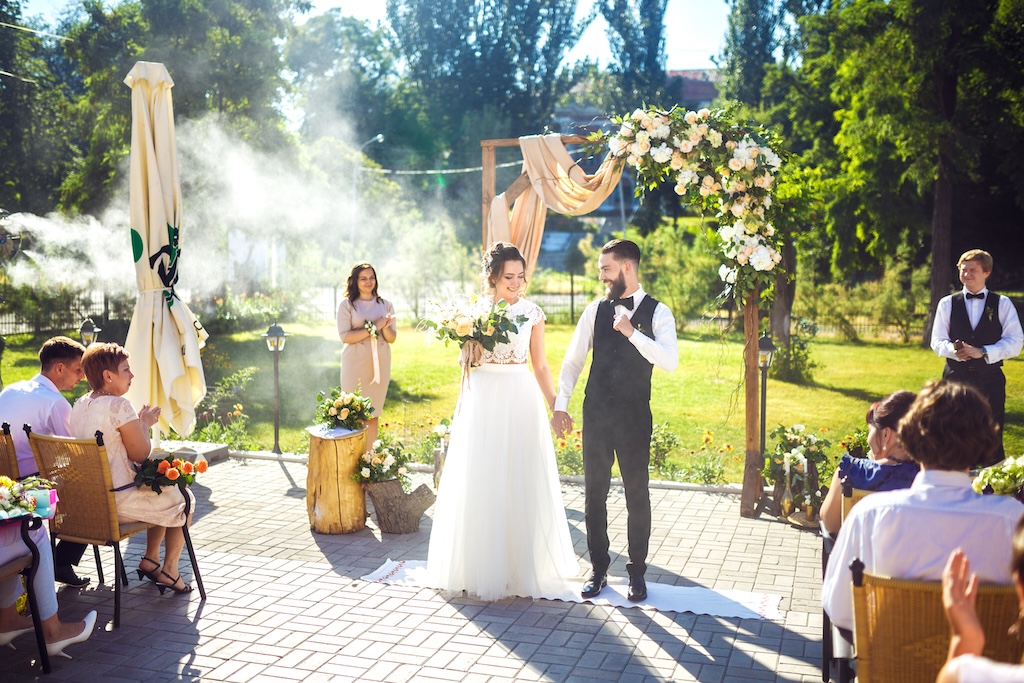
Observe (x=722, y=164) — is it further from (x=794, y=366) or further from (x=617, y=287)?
(x=794, y=366)

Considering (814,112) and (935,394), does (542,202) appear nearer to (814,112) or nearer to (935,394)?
(935,394)

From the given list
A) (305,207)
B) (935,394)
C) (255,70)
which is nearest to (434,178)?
(305,207)

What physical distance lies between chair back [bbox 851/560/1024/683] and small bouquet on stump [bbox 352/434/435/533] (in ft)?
14.8

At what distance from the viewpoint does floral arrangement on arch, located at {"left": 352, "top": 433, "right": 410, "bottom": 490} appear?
7.00 metres

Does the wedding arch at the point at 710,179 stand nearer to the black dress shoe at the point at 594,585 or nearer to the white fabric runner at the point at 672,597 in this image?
the white fabric runner at the point at 672,597

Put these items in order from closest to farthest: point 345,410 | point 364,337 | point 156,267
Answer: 1. point 345,410
2. point 156,267
3. point 364,337

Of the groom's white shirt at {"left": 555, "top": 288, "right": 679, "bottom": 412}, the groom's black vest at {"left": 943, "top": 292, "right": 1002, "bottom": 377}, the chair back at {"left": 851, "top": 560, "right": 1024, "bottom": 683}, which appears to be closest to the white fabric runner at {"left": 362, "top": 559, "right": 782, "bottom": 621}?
the groom's white shirt at {"left": 555, "top": 288, "right": 679, "bottom": 412}

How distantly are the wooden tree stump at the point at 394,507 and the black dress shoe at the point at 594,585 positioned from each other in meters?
1.80

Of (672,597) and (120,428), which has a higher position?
(120,428)

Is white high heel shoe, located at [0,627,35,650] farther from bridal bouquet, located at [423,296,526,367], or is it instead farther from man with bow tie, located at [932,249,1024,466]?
man with bow tie, located at [932,249,1024,466]

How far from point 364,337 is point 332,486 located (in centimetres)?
186

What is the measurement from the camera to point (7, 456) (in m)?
5.07

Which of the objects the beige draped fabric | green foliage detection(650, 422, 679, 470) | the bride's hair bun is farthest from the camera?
green foliage detection(650, 422, 679, 470)

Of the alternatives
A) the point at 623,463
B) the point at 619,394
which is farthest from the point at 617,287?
the point at 623,463
